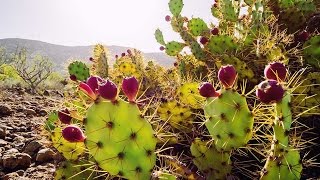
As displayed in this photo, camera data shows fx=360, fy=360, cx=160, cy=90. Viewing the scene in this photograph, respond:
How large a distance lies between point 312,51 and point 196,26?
163 centimetres

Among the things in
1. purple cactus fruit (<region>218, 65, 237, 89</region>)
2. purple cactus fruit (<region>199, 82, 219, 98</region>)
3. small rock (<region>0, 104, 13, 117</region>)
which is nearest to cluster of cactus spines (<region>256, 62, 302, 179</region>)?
purple cactus fruit (<region>218, 65, 237, 89</region>)

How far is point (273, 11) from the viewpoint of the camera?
454 cm

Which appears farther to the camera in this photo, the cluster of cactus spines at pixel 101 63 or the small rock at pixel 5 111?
the small rock at pixel 5 111

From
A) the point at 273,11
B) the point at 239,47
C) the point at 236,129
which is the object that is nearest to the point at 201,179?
the point at 236,129

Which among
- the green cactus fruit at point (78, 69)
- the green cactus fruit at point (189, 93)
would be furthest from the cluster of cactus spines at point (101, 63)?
the green cactus fruit at point (189, 93)

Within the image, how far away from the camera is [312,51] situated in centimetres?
351

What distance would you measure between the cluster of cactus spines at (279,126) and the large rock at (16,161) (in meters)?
3.08

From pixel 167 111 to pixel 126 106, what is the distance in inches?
50.8

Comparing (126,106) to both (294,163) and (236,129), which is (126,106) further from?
(294,163)

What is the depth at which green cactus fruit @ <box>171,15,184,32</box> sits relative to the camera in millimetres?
5016

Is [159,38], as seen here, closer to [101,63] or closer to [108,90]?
[101,63]

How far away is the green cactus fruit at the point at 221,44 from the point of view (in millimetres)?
3908

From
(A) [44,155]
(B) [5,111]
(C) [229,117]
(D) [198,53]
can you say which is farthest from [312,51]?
(B) [5,111]

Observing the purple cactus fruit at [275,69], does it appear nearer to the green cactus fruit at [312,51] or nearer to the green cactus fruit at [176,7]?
the green cactus fruit at [312,51]
